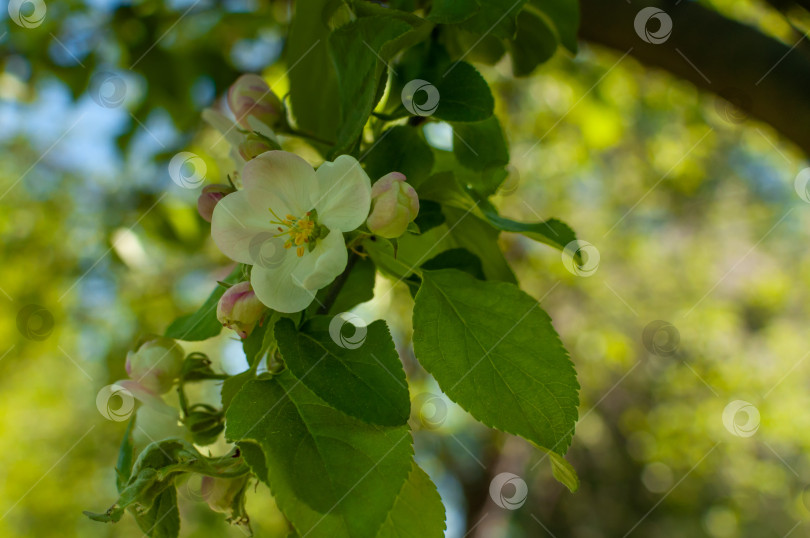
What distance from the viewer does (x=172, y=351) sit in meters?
0.49

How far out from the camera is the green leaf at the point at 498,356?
386 millimetres

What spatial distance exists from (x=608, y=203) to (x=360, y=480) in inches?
137

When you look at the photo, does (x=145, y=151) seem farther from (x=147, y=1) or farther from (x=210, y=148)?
(x=147, y=1)

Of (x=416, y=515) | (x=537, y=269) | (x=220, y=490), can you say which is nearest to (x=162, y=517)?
(x=220, y=490)

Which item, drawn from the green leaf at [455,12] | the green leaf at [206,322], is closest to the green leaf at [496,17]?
the green leaf at [455,12]

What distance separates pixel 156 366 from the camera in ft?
1.59

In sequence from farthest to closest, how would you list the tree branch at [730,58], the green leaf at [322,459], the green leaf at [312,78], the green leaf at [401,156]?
the tree branch at [730,58] < the green leaf at [312,78] < the green leaf at [401,156] < the green leaf at [322,459]

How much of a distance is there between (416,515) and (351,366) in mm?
107

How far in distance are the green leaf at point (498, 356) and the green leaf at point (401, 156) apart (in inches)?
2.9

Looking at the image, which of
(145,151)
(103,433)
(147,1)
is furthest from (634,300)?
(147,1)

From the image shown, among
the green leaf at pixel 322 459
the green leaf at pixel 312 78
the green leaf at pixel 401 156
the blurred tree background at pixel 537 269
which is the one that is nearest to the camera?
the green leaf at pixel 322 459

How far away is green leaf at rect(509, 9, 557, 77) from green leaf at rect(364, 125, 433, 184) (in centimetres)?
21

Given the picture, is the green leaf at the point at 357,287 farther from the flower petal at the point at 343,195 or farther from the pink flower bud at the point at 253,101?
the pink flower bud at the point at 253,101

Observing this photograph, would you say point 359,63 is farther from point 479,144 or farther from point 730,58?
point 730,58
